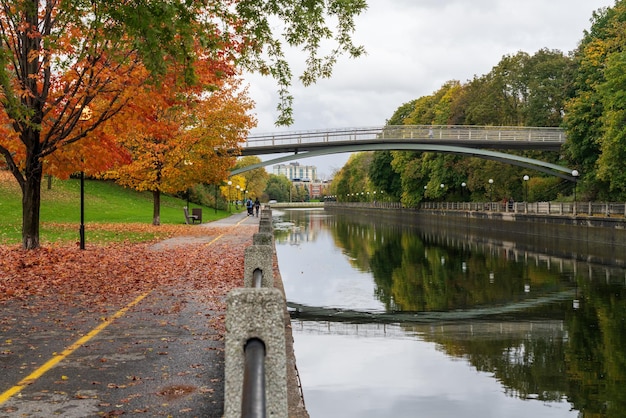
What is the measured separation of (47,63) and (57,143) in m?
2.64

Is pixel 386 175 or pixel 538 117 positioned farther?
pixel 386 175

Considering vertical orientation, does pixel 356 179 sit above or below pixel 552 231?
above

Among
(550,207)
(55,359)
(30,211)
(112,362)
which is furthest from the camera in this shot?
(550,207)

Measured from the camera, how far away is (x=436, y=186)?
6731 cm

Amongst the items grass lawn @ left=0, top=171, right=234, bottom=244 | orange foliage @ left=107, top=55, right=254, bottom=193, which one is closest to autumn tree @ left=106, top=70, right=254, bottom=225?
orange foliage @ left=107, top=55, right=254, bottom=193

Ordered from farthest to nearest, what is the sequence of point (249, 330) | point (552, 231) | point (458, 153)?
point (458, 153), point (552, 231), point (249, 330)

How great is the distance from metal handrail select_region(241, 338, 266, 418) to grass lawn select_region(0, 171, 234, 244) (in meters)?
21.0

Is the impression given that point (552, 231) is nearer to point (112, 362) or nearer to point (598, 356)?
point (598, 356)

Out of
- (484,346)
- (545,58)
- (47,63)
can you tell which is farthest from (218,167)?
(545,58)

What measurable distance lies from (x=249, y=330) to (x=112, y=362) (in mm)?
4132

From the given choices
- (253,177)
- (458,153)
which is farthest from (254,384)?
(253,177)

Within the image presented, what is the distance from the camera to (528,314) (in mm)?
16312

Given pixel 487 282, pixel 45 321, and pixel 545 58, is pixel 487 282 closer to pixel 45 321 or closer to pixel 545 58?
pixel 45 321

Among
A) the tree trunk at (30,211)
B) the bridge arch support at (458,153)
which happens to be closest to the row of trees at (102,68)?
the tree trunk at (30,211)
